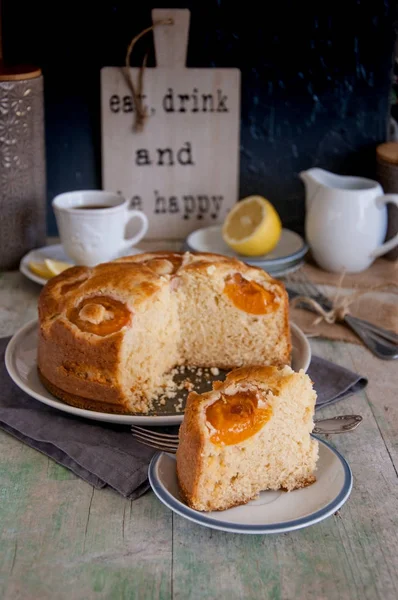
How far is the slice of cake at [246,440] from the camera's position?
135 centimetres

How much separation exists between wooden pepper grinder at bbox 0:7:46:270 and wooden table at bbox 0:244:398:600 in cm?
105

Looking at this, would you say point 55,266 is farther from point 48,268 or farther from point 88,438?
point 88,438

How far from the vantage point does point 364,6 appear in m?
2.56

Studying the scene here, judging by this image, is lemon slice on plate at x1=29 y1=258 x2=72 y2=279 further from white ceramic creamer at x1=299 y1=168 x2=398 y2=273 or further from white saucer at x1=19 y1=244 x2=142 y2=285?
white ceramic creamer at x1=299 y1=168 x2=398 y2=273

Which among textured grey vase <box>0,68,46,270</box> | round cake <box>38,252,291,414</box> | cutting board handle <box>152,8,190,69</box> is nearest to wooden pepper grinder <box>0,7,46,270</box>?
textured grey vase <box>0,68,46,270</box>

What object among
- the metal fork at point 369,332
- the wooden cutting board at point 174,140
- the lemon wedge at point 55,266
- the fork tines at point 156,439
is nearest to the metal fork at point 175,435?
the fork tines at point 156,439

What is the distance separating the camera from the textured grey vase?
7.75ft

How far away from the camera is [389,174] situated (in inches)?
101

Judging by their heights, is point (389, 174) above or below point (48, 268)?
above

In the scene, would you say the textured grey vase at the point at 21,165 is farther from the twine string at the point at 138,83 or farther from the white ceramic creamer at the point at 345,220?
the white ceramic creamer at the point at 345,220

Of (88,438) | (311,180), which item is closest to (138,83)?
(311,180)

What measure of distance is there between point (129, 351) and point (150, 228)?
44.8 inches

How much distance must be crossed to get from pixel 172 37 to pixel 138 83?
7.1 inches

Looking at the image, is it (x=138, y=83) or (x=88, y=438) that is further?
(x=138, y=83)
